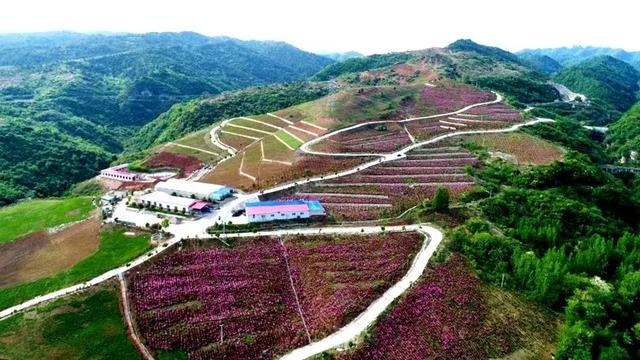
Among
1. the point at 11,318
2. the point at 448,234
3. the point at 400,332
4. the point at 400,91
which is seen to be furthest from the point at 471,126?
the point at 11,318

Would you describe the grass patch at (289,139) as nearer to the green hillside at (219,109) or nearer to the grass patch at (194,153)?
the grass patch at (194,153)

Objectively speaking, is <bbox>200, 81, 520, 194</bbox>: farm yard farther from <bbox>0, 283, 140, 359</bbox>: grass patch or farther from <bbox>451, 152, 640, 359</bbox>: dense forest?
<bbox>0, 283, 140, 359</bbox>: grass patch

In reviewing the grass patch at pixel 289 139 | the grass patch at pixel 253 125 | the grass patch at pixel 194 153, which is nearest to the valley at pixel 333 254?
the grass patch at pixel 194 153

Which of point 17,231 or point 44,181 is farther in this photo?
point 44,181

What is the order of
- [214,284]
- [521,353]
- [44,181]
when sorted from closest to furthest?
[521,353], [214,284], [44,181]

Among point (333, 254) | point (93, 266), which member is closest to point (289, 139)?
point (333, 254)

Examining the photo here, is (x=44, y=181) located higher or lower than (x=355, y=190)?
lower

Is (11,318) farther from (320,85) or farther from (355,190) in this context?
(320,85)
